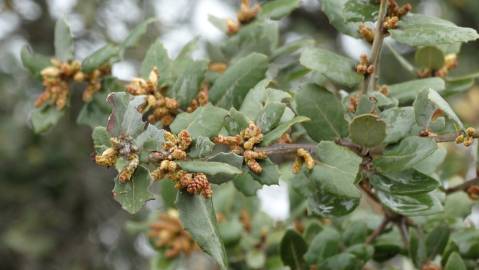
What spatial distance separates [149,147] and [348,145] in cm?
32

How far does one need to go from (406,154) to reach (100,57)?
0.60 meters

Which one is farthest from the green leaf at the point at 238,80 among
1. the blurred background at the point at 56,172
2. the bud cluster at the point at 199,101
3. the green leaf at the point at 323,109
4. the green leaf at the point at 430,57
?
the blurred background at the point at 56,172

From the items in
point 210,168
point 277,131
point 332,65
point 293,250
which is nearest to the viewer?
point 210,168

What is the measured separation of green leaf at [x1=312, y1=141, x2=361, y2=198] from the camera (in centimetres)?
108

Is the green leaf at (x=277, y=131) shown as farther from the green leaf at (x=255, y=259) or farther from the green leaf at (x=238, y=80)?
the green leaf at (x=255, y=259)

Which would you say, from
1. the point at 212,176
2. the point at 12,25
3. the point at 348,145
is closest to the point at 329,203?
the point at 348,145

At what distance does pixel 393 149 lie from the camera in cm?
110

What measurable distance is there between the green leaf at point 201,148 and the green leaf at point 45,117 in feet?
1.58

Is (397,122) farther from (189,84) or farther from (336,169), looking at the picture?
(189,84)

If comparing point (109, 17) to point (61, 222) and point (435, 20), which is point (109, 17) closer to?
point (61, 222)

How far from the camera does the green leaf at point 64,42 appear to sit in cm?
143

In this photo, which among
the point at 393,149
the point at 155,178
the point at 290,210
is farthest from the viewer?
the point at 290,210

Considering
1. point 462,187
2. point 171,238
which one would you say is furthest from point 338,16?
point 171,238

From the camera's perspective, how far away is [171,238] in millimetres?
1711
